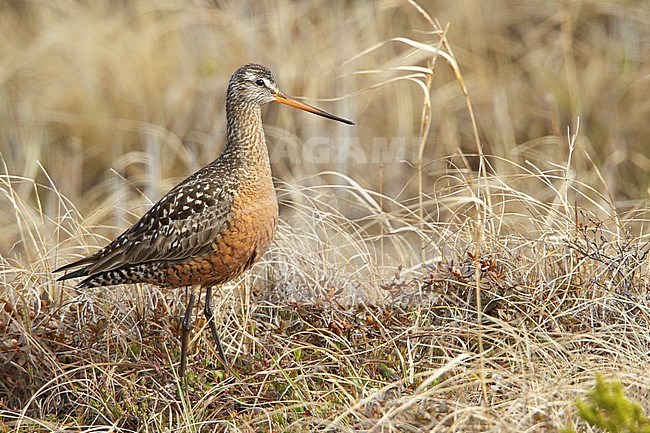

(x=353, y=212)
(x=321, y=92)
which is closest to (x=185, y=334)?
(x=353, y=212)

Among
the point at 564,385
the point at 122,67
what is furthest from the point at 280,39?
the point at 564,385

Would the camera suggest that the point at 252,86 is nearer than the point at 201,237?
No

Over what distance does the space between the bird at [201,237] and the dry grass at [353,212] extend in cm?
27

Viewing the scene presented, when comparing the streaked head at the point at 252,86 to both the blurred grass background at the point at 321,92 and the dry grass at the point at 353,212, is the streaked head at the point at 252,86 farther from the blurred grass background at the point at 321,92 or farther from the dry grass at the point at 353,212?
the blurred grass background at the point at 321,92

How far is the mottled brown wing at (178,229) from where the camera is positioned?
177 inches

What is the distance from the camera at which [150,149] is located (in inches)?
317

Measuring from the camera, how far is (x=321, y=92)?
327 inches

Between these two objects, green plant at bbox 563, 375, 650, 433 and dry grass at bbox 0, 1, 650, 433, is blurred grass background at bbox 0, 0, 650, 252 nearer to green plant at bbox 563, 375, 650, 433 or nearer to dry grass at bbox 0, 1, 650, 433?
dry grass at bbox 0, 1, 650, 433

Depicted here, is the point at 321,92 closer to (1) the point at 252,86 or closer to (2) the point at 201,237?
(1) the point at 252,86

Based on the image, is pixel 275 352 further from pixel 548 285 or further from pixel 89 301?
pixel 548 285

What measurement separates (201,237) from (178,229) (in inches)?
4.7

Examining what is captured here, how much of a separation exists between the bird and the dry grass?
27cm

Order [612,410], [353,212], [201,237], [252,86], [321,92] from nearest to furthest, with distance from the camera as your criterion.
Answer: [612,410] → [201,237] → [252,86] → [353,212] → [321,92]

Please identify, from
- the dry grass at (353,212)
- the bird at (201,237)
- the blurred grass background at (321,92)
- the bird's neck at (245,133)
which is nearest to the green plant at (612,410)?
the dry grass at (353,212)
